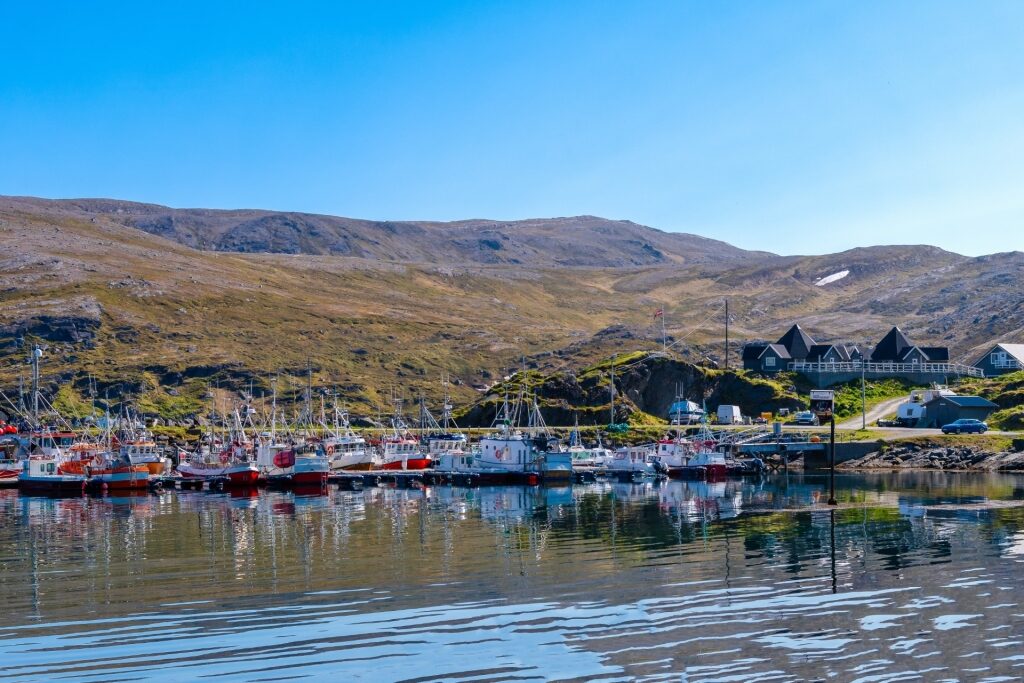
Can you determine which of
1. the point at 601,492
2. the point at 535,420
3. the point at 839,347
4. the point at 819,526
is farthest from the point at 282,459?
the point at 839,347

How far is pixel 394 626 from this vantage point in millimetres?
29109

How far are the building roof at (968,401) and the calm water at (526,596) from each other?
182 feet

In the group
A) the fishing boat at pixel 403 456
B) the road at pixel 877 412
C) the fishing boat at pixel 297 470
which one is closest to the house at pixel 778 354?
the road at pixel 877 412

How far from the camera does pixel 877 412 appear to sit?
4843 inches

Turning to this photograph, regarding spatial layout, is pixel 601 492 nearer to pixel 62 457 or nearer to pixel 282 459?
pixel 282 459

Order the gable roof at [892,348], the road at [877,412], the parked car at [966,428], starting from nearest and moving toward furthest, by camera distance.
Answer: the parked car at [966,428] → the road at [877,412] → the gable roof at [892,348]

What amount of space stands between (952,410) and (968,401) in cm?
236

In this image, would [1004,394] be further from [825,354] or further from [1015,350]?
[1015,350]

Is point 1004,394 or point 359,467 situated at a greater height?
point 1004,394

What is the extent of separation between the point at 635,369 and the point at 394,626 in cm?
10926

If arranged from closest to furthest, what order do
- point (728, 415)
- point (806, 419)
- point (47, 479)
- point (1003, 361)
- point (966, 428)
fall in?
point (47, 479) < point (966, 428) < point (806, 419) < point (728, 415) < point (1003, 361)

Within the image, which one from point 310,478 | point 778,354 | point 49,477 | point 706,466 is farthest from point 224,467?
point 778,354

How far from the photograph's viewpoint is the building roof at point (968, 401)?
367 ft

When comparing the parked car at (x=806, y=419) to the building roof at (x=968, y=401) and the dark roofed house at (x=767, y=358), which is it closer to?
the building roof at (x=968, y=401)
